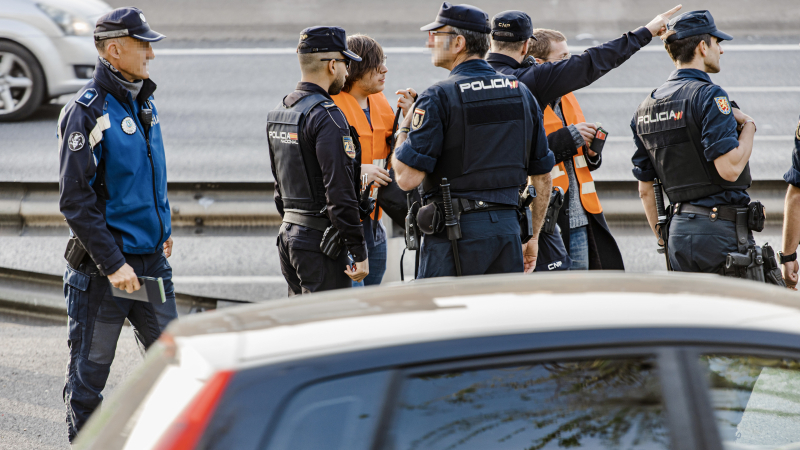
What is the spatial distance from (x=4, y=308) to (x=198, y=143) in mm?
3580

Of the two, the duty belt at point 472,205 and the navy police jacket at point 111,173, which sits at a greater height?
the navy police jacket at point 111,173

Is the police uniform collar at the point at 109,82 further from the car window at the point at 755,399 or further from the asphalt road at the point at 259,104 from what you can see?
the asphalt road at the point at 259,104

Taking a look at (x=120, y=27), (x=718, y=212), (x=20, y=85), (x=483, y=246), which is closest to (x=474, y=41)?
(x=483, y=246)

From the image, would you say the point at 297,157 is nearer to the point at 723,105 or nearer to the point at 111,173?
the point at 111,173

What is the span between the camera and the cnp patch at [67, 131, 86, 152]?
3.38 meters

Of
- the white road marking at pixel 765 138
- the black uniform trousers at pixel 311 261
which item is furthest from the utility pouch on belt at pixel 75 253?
the white road marking at pixel 765 138

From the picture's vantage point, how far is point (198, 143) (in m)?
8.70

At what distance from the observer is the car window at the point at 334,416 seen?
1.54 meters

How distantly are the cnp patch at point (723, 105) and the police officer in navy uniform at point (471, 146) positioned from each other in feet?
2.90

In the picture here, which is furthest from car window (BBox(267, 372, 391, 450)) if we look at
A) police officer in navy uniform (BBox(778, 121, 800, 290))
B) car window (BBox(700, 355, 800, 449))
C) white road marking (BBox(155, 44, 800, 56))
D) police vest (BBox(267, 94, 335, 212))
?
white road marking (BBox(155, 44, 800, 56))


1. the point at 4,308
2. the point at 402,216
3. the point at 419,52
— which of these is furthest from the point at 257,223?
the point at 419,52

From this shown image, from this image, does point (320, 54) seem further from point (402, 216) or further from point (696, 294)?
point (696, 294)

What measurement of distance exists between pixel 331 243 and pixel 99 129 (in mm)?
1262

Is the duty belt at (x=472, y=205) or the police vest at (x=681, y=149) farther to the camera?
the police vest at (x=681, y=149)
